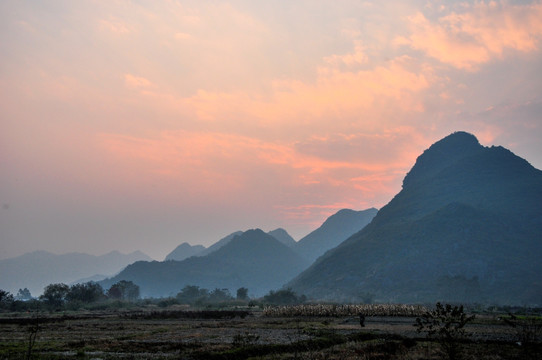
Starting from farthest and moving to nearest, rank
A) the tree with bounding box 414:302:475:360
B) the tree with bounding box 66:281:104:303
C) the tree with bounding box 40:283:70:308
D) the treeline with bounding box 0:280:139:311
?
the tree with bounding box 66:281:104:303 → the tree with bounding box 40:283:70:308 → the treeline with bounding box 0:280:139:311 → the tree with bounding box 414:302:475:360

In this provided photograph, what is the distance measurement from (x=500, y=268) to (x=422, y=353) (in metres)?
175

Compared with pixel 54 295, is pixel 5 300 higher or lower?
lower

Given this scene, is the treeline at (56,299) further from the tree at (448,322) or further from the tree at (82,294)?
the tree at (448,322)

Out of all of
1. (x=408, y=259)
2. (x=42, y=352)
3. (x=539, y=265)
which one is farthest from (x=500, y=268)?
(x=42, y=352)

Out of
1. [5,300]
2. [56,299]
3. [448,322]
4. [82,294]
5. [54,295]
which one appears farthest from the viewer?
[82,294]

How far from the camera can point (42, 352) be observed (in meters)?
30.8

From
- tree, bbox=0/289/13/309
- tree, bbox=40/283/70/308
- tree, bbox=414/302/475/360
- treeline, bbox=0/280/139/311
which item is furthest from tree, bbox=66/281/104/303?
tree, bbox=414/302/475/360

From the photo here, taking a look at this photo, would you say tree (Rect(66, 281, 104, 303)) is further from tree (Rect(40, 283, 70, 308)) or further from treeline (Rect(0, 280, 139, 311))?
tree (Rect(40, 283, 70, 308))

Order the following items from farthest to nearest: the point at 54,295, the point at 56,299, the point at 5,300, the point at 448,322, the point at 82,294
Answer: the point at 82,294 → the point at 54,295 → the point at 56,299 → the point at 5,300 → the point at 448,322

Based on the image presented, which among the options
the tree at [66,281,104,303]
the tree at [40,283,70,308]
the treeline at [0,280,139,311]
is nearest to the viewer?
the treeline at [0,280,139,311]

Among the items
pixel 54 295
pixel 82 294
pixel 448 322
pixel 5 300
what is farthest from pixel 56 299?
pixel 448 322

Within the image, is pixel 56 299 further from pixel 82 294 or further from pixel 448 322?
pixel 448 322

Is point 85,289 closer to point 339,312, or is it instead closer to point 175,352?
point 339,312

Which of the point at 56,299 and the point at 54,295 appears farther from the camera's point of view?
the point at 54,295
